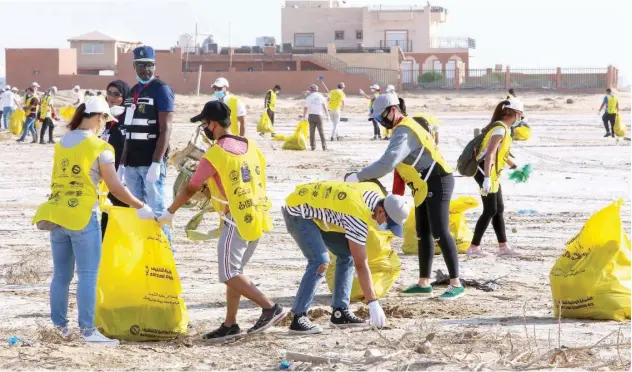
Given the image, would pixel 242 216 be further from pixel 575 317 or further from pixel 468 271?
pixel 468 271

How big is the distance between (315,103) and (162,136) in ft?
51.4

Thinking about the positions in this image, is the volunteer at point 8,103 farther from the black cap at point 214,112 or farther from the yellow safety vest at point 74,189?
the yellow safety vest at point 74,189

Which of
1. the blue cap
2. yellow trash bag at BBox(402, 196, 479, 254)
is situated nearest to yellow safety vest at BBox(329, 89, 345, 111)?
yellow trash bag at BBox(402, 196, 479, 254)

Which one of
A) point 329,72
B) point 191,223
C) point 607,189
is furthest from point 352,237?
point 329,72

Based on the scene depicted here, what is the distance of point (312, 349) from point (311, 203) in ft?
3.22

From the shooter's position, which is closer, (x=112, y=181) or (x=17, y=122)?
(x=112, y=181)

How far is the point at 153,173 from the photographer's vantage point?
9.29 m

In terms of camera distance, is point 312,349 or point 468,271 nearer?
point 312,349

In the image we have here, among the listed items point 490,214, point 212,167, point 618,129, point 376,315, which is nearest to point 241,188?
point 212,167

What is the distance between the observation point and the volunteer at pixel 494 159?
1077 cm

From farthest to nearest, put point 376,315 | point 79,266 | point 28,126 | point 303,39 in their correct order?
point 303,39 < point 28,126 < point 376,315 < point 79,266

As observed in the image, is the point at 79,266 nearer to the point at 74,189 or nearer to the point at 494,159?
the point at 74,189

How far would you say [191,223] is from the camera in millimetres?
8688

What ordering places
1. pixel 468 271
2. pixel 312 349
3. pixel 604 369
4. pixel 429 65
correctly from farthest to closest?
pixel 429 65 → pixel 468 271 → pixel 312 349 → pixel 604 369
